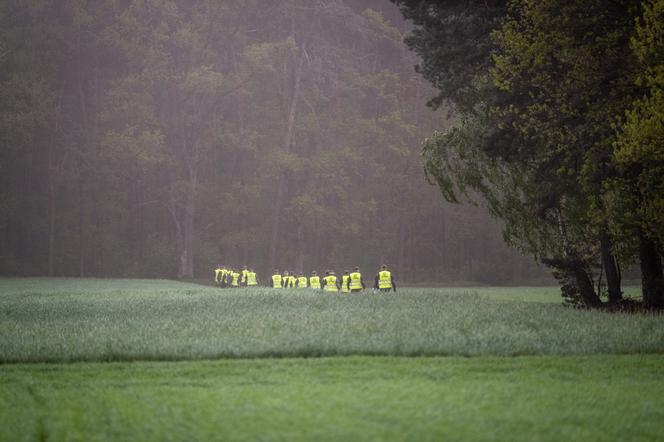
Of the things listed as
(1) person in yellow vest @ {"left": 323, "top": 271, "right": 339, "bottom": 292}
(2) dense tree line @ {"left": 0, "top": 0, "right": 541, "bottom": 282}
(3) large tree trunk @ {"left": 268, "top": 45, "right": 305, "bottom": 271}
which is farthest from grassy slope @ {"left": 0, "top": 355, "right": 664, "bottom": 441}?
(3) large tree trunk @ {"left": 268, "top": 45, "right": 305, "bottom": 271}

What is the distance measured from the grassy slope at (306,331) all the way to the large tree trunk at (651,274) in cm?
325

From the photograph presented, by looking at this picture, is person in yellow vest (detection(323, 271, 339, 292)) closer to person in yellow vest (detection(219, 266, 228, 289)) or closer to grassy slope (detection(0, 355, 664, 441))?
person in yellow vest (detection(219, 266, 228, 289))

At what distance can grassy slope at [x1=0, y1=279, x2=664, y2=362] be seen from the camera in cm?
1658

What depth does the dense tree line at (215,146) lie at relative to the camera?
7525cm

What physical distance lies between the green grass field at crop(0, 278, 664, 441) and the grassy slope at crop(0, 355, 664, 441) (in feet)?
0.10

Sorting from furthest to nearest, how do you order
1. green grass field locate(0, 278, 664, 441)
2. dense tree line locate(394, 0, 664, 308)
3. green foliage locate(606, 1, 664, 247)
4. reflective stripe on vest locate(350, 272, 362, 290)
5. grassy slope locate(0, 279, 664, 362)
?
reflective stripe on vest locate(350, 272, 362, 290) < dense tree line locate(394, 0, 664, 308) < green foliage locate(606, 1, 664, 247) < grassy slope locate(0, 279, 664, 362) < green grass field locate(0, 278, 664, 441)

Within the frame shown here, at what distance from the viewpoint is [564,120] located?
25.4m

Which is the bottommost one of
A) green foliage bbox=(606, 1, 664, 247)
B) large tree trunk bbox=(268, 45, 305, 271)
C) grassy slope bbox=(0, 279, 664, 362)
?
grassy slope bbox=(0, 279, 664, 362)

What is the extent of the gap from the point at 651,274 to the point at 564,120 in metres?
5.71

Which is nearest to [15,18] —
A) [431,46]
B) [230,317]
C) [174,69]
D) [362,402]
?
[174,69]

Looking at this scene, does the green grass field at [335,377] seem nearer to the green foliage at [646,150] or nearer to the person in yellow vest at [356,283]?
the green foliage at [646,150]

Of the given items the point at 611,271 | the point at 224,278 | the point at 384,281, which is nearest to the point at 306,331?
the point at 611,271

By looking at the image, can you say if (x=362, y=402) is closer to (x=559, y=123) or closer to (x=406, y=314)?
(x=406, y=314)

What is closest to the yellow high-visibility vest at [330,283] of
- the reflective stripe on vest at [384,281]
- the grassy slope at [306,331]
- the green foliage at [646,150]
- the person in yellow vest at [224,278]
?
the reflective stripe on vest at [384,281]
